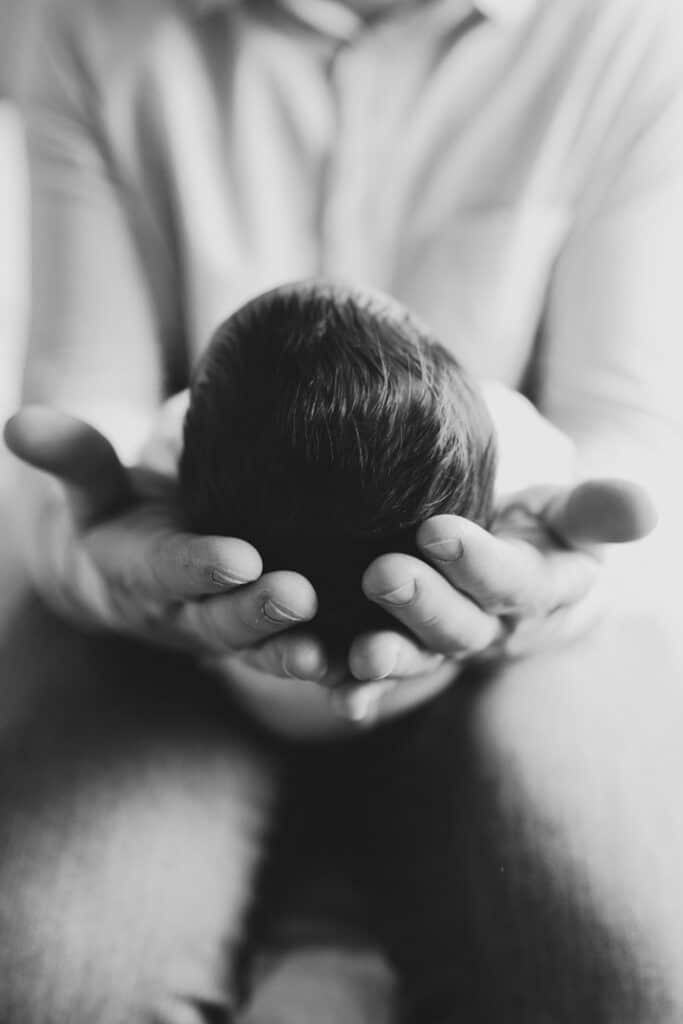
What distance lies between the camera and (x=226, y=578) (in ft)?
1.29

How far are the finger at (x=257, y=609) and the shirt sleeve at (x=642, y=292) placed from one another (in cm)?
27

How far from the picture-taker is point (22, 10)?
830mm

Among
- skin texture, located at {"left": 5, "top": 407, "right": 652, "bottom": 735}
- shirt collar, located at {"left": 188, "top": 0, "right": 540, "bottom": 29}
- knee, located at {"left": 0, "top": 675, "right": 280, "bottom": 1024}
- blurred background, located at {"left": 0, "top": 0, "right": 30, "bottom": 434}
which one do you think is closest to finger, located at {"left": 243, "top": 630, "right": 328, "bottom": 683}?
skin texture, located at {"left": 5, "top": 407, "right": 652, "bottom": 735}

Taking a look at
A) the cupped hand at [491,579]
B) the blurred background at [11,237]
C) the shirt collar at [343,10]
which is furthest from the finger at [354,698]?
the blurred background at [11,237]

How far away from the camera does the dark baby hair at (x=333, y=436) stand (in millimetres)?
403

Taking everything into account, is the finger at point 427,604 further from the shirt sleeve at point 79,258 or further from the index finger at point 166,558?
the shirt sleeve at point 79,258

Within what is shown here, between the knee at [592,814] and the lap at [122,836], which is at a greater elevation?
the knee at [592,814]

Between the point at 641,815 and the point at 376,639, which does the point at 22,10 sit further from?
the point at 641,815

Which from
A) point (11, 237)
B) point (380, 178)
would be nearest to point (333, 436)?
point (380, 178)

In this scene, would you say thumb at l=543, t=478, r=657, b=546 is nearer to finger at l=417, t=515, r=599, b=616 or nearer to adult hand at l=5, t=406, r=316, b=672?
finger at l=417, t=515, r=599, b=616

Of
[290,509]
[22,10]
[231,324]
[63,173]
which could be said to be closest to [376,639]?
[290,509]

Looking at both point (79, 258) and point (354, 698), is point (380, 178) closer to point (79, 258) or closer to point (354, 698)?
point (79, 258)

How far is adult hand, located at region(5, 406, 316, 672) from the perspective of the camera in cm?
40

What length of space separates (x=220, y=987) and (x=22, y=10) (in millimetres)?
873
